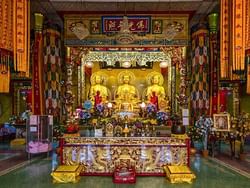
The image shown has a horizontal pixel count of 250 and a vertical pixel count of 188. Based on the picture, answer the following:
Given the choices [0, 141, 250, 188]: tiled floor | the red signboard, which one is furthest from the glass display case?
the red signboard

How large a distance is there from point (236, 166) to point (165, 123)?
240cm

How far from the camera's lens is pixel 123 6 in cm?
814

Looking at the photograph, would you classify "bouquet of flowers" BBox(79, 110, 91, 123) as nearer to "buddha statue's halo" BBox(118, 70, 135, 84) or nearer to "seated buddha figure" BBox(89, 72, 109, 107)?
"seated buddha figure" BBox(89, 72, 109, 107)

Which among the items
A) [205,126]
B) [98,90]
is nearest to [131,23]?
[205,126]

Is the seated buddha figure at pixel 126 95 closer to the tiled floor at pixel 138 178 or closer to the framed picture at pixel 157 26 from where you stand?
the framed picture at pixel 157 26

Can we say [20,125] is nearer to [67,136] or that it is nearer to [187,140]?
[67,136]

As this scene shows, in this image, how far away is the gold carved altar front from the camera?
18.2 ft

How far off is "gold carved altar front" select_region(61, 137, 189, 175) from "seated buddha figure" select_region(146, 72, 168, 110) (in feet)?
16.1

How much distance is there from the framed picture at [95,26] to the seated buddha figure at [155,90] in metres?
3.21

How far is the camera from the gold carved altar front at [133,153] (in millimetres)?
5539

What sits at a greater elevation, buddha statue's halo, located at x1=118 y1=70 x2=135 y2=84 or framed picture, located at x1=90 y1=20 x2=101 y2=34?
framed picture, located at x1=90 y1=20 x2=101 y2=34

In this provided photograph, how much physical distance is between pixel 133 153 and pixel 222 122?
2.65m

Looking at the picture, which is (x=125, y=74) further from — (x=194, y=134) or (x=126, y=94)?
(x=194, y=134)

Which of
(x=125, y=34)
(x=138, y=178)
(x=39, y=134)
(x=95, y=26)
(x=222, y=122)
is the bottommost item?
(x=138, y=178)
